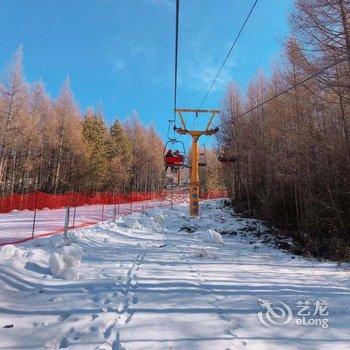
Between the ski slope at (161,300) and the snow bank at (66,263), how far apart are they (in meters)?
0.18

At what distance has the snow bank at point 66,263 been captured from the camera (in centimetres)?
701

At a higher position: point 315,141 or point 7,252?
point 315,141

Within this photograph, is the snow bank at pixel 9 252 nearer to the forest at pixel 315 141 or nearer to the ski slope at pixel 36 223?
the ski slope at pixel 36 223

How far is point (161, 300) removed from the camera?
5.69 m

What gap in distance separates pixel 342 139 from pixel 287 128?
3475 millimetres

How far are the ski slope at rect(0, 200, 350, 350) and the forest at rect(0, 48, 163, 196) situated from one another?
26855 millimetres

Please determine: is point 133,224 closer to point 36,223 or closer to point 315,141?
point 36,223

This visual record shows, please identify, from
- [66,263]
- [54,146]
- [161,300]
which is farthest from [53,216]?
[54,146]

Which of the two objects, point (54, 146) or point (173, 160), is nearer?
point (173, 160)

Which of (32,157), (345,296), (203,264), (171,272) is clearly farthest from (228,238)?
(32,157)

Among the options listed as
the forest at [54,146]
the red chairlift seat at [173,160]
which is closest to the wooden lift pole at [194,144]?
the red chairlift seat at [173,160]

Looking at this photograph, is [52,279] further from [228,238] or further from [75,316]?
[228,238]

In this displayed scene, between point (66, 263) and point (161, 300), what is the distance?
241 cm

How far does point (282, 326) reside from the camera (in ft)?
15.1
